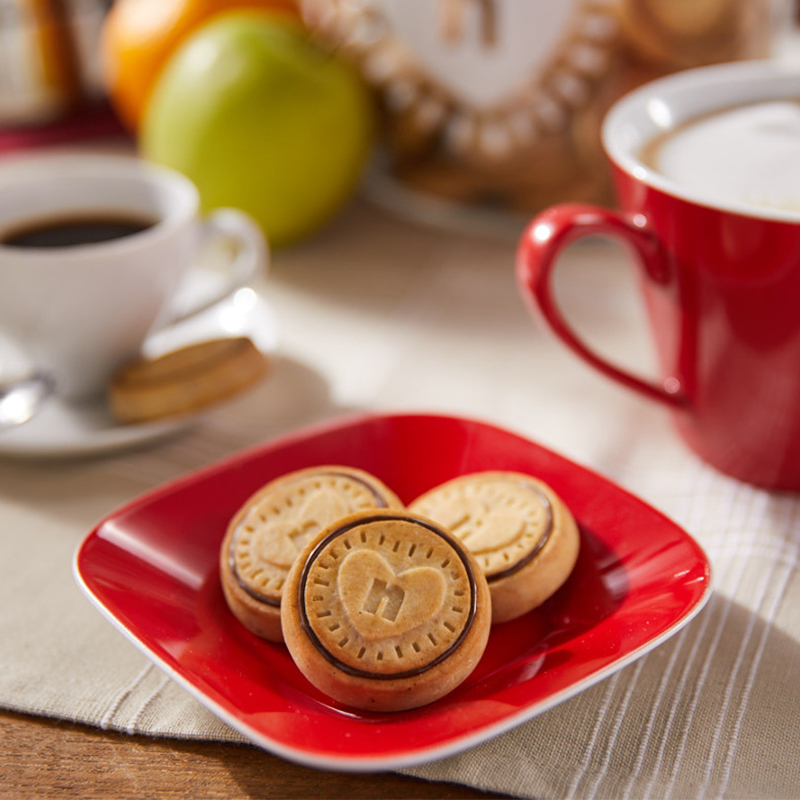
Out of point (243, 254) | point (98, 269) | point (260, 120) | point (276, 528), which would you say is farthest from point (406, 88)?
point (276, 528)

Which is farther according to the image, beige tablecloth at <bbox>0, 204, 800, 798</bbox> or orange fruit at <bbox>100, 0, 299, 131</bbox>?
orange fruit at <bbox>100, 0, 299, 131</bbox>

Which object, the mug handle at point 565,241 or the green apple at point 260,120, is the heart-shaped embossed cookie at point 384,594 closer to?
the mug handle at point 565,241

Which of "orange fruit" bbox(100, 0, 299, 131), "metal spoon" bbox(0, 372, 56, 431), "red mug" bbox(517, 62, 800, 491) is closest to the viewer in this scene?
"red mug" bbox(517, 62, 800, 491)

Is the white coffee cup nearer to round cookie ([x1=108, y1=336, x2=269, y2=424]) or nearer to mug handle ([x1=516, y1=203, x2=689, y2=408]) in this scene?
round cookie ([x1=108, y1=336, x2=269, y2=424])

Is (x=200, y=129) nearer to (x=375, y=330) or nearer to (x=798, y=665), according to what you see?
Answer: (x=375, y=330)

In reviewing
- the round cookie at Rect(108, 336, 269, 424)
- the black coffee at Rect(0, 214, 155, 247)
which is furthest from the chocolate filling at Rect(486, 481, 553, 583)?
the black coffee at Rect(0, 214, 155, 247)

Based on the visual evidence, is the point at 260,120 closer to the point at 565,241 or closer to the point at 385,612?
the point at 565,241

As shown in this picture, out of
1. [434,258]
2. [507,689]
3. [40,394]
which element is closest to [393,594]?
[507,689]
